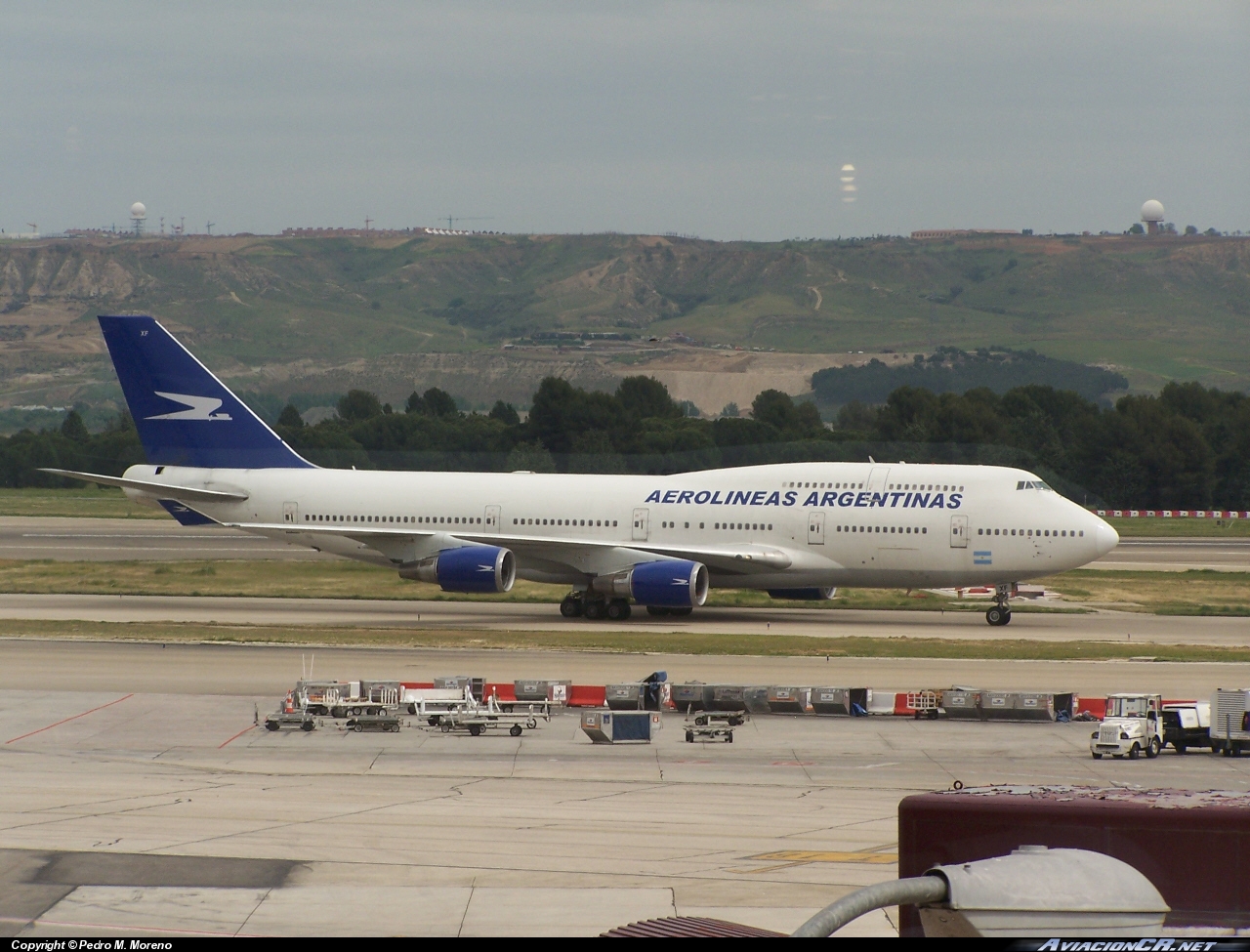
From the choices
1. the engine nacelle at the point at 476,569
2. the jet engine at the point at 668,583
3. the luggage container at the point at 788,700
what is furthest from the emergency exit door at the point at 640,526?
the luggage container at the point at 788,700

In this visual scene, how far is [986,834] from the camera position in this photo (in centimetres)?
1115

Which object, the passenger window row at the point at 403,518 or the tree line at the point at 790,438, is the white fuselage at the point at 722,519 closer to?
the passenger window row at the point at 403,518

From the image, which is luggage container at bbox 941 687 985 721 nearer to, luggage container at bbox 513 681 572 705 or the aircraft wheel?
luggage container at bbox 513 681 572 705

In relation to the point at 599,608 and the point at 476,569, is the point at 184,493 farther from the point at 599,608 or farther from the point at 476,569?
the point at 599,608

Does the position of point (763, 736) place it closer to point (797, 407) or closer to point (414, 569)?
point (414, 569)

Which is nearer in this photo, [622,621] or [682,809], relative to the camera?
[682,809]

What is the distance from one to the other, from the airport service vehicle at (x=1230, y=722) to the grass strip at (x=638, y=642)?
10.1m

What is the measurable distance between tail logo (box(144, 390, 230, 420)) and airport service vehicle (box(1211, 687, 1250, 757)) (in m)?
33.2

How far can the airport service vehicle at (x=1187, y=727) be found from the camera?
2567 centimetres

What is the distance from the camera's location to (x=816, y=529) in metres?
43.3

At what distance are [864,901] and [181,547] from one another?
62868mm

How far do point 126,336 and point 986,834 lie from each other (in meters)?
42.2

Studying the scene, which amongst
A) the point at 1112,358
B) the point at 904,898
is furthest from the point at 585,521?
the point at 1112,358

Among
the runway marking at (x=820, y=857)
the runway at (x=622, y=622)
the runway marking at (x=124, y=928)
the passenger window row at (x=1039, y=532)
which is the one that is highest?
the passenger window row at (x=1039, y=532)
